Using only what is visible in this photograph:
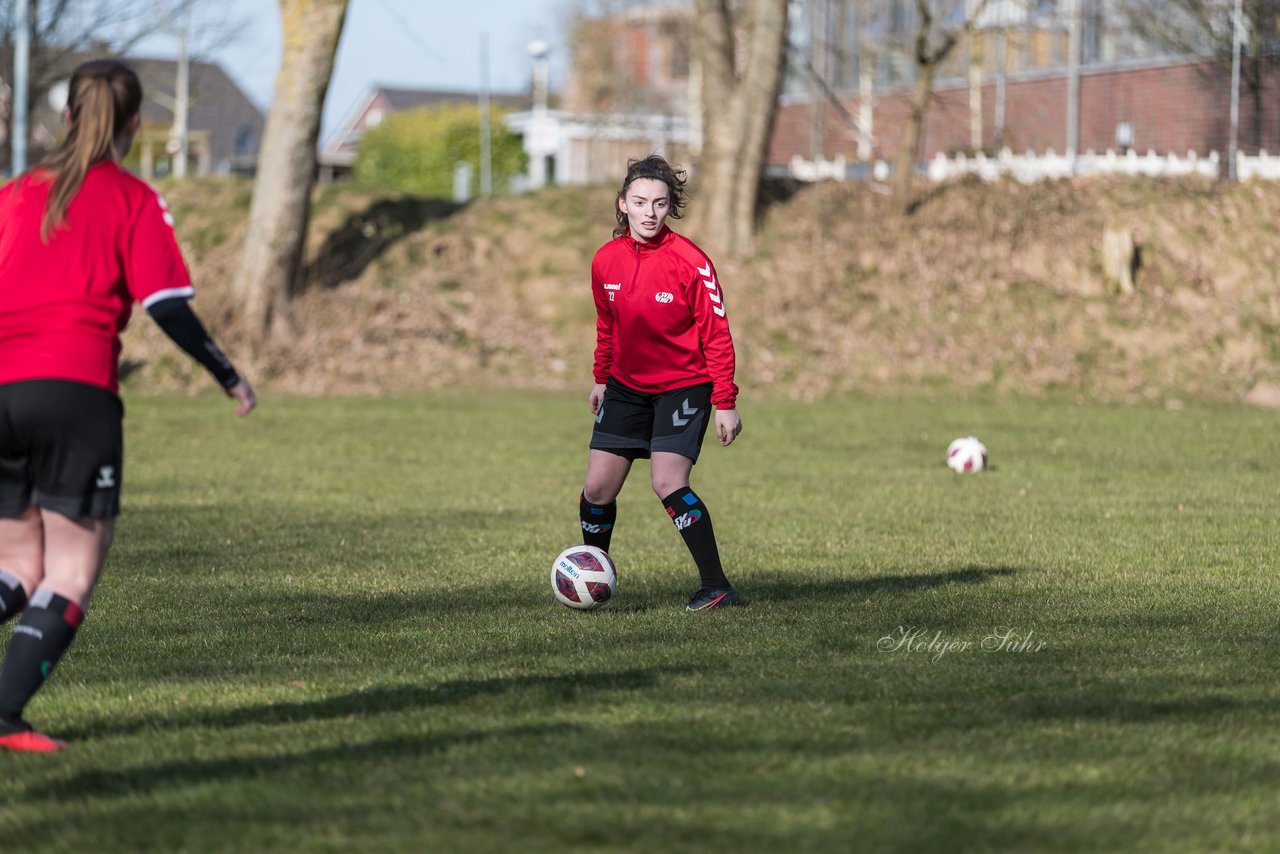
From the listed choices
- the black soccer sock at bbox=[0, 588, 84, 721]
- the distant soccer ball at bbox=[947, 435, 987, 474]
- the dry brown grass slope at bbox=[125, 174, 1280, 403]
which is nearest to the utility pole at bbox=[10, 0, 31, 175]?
the dry brown grass slope at bbox=[125, 174, 1280, 403]

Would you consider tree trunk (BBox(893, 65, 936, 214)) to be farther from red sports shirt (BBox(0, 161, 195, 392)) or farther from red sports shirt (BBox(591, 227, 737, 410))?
red sports shirt (BBox(0, 161, 195, 392))

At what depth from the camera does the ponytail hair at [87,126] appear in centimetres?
486

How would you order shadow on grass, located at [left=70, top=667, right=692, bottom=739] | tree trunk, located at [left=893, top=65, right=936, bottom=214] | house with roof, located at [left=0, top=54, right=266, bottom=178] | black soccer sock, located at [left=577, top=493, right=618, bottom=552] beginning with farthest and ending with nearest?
house with roof, located at [left=0, top=54, right=266, bottom=178] → tree trunk, located at [left=893, top=65, right=936, bottom=214] → black soccer sock, located at [left=577, top=493, right=618, bottom=552] → shadow on grass, located at [left=70, top=667, right=692, bottom=739]

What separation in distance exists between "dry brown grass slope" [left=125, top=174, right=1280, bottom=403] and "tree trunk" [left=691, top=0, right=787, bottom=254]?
72 cm

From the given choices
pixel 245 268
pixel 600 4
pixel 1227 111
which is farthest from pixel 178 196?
pixel 600 4

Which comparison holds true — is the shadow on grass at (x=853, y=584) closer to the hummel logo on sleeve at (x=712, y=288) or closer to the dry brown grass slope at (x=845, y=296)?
the hummel logo on sleeve at (x=712, y=288)

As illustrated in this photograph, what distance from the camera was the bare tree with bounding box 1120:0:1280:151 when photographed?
28562 mm

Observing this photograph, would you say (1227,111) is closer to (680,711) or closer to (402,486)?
(402,486)

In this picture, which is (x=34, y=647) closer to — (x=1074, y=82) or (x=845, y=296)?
(x=845, y=296)

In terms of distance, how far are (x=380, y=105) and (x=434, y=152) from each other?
2345 cm

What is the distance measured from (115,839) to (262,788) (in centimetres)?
53

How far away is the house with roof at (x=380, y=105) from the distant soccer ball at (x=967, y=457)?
66.5m

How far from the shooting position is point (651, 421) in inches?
316

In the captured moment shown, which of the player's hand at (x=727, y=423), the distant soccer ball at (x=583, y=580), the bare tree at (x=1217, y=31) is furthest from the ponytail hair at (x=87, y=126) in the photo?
the bare tree at (x=1217, y=31)
